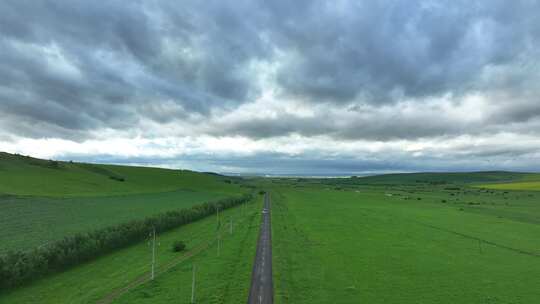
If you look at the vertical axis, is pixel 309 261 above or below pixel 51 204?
below

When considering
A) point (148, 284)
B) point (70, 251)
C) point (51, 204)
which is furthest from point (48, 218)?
point (148, 284)

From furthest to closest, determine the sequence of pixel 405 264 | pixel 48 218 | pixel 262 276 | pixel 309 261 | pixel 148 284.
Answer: pixel 48 218
pixel 309 261
pixel 405 264
pixel 262 276
pixel 148 284

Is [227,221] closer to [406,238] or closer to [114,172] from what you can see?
[406,238]

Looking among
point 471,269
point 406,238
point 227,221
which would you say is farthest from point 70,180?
point 471,269

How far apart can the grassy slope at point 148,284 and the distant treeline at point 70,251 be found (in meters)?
1.25

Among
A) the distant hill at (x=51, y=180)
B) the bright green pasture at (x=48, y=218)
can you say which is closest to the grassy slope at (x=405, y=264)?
the bright green pasture at (x=48, y=218)

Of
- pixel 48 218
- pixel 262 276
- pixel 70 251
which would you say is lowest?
pixel 262 276

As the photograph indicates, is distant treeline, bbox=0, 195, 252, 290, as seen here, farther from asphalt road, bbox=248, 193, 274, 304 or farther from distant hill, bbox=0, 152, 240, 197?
distant hill, bbox=0, 152, 240, 197

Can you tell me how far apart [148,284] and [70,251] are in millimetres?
13919

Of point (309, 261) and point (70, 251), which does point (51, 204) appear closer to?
Result: point (70, 251)

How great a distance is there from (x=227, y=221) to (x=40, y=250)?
39.6 m

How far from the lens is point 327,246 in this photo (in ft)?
137

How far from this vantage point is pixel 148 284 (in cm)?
2766

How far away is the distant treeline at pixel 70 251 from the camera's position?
92.7 feet
